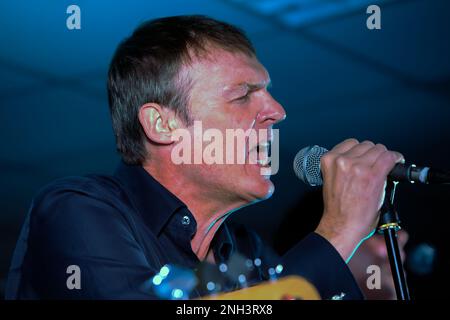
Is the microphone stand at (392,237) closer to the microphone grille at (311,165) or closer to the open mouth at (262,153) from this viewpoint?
the microphone grille at (311,165)

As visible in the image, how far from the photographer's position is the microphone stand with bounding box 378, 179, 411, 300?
2.96 feet

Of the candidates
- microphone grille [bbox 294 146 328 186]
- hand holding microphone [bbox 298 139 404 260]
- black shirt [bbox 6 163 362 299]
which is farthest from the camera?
microphone grille [bbox 294 146 328 186]

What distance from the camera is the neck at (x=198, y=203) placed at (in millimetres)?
1221

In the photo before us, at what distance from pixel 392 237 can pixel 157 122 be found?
570 mm

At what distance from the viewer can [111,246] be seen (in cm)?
87

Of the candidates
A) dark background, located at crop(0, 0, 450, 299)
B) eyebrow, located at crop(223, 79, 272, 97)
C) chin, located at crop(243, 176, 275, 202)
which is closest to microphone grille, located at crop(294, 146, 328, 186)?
chin, located at crop(243, 176, 275, 202)

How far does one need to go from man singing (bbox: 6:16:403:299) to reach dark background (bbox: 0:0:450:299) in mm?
431

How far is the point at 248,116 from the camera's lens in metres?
1.19

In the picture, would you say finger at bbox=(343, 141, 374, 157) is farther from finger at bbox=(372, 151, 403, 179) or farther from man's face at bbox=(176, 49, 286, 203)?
man's face at bbox=(176, 49, 286, 203)
